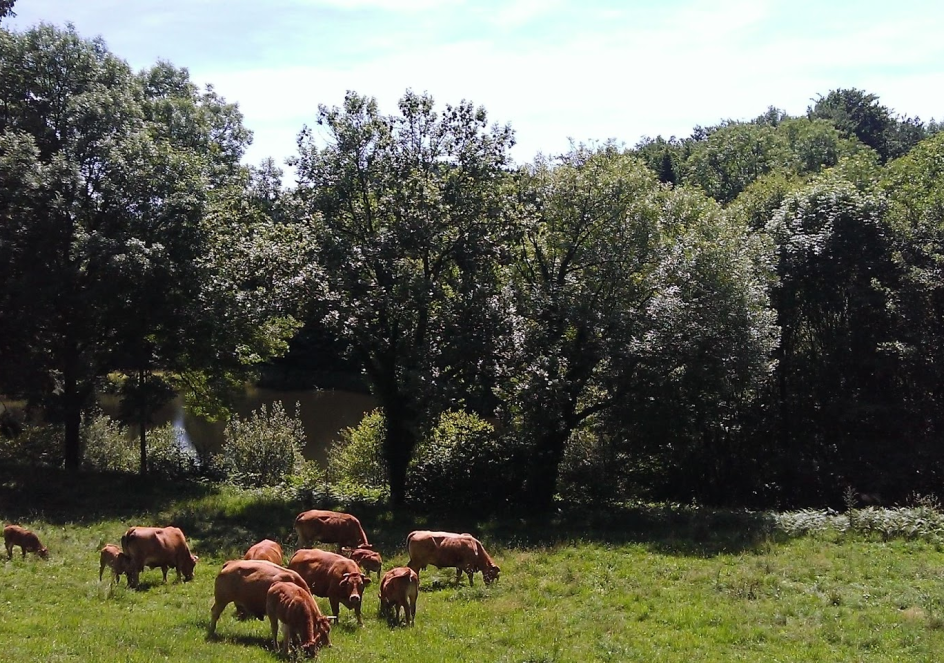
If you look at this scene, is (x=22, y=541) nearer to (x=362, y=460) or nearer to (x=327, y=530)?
(x=327, y=530)

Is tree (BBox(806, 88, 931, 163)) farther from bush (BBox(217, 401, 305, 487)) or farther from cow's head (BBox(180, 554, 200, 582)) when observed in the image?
cow's head (BBox(180, 554, 200, 582))

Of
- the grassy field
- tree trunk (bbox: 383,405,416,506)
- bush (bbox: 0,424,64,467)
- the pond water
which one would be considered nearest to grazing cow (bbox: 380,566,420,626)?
the grassy field

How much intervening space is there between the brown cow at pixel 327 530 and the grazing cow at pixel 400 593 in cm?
507

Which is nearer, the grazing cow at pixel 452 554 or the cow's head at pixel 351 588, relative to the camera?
the cow's head at pixel 351 588

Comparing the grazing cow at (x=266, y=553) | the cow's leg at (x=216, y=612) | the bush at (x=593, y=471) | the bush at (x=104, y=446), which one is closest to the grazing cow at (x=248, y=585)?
the cow's leg at (x=216, y=612)

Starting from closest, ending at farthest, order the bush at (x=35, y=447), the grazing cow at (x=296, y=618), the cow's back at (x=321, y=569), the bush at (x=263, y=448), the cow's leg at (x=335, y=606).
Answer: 1. the grazing cow at (x=296, y=618)
2. the cow's leg at (x=335, y=606)
3. the cow's back at (x=321, y=569)
4. the bush at (x=35, y=447)
5. the bush at (x=263, y=448)

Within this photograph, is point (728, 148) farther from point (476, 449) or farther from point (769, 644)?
point (769, 644)

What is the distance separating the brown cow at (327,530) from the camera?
18.8 m

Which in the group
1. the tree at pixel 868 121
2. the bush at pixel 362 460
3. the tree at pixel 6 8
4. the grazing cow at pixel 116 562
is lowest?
the bush at pixel 362 460

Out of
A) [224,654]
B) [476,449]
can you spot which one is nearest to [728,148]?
[476,449]

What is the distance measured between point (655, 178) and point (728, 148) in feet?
229

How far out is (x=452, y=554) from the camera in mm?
16734

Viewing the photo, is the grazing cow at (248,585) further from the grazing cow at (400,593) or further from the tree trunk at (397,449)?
the tree trunk at (397,449)

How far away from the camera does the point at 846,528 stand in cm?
2072
